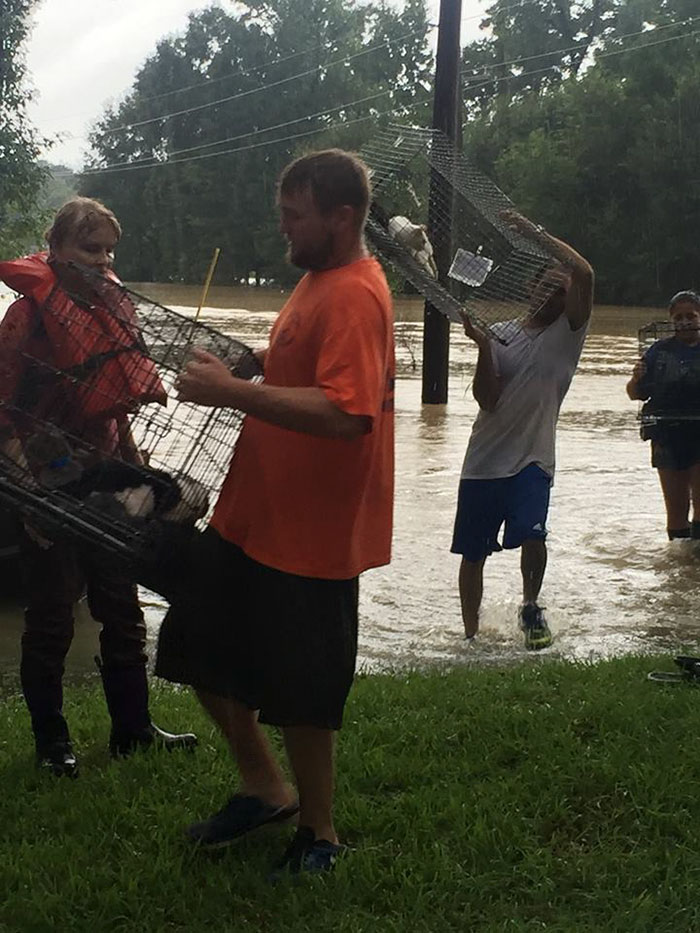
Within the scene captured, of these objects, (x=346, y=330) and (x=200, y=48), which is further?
(x=200, y=48)

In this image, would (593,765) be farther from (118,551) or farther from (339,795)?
(118,551)

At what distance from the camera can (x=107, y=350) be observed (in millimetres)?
4277

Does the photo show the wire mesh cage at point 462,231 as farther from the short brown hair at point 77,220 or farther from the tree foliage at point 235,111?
the tree foliage at point 235,111

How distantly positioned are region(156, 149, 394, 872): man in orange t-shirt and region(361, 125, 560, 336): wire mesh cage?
7.17 ft

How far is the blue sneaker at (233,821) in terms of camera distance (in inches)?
159

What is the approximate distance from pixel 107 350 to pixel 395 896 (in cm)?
181

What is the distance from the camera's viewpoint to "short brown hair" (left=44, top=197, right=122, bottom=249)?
4660 millimetres

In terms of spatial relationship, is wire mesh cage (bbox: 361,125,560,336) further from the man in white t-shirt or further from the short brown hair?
the short brown hair

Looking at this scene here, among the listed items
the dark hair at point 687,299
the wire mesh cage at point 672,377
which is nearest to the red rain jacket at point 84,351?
the wire mesh cage at point 672,377

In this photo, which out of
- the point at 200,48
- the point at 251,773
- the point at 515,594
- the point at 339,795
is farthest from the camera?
the point at 200,48

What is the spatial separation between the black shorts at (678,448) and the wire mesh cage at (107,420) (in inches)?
227

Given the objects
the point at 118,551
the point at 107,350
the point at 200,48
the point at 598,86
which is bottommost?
the point at 118,551

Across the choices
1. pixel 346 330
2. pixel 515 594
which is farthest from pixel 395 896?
pixel 515 594

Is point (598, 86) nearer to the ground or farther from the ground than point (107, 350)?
farther from the ground
